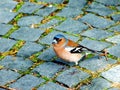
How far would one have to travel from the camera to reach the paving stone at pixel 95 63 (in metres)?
5.97

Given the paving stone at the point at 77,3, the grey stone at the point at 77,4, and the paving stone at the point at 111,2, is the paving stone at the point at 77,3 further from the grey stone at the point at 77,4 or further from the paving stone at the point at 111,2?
the paving stone at the point at 111,2

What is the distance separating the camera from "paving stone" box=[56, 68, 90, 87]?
225 inches

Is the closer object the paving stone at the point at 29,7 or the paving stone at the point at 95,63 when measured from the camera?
the paving stone at the point at 95,63

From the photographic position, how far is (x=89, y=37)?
6.75 meters

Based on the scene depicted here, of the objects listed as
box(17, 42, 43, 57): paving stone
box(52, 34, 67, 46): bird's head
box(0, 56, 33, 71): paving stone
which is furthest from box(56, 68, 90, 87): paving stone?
box(17, 42, 43, 57): paving stone

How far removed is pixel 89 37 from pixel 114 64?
3.06 feet

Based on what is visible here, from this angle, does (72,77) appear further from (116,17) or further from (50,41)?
(116,17)

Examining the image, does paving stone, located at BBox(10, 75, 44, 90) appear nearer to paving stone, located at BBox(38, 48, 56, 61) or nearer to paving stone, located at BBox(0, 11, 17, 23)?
paving stone, located at BBox(38, 48, 56, 61)

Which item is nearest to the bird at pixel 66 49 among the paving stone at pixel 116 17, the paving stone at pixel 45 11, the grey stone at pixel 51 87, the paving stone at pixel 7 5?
the grey stone at pixel 51 87

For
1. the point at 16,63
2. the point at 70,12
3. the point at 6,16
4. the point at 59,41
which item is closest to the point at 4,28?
the point at 6,16

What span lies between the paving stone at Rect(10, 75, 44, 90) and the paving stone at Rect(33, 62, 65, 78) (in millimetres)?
157

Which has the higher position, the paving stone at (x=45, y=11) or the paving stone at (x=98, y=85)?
the paving stone at (x=45, y=11)

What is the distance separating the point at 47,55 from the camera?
639cm

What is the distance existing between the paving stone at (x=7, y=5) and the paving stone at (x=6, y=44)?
3.92 ft
